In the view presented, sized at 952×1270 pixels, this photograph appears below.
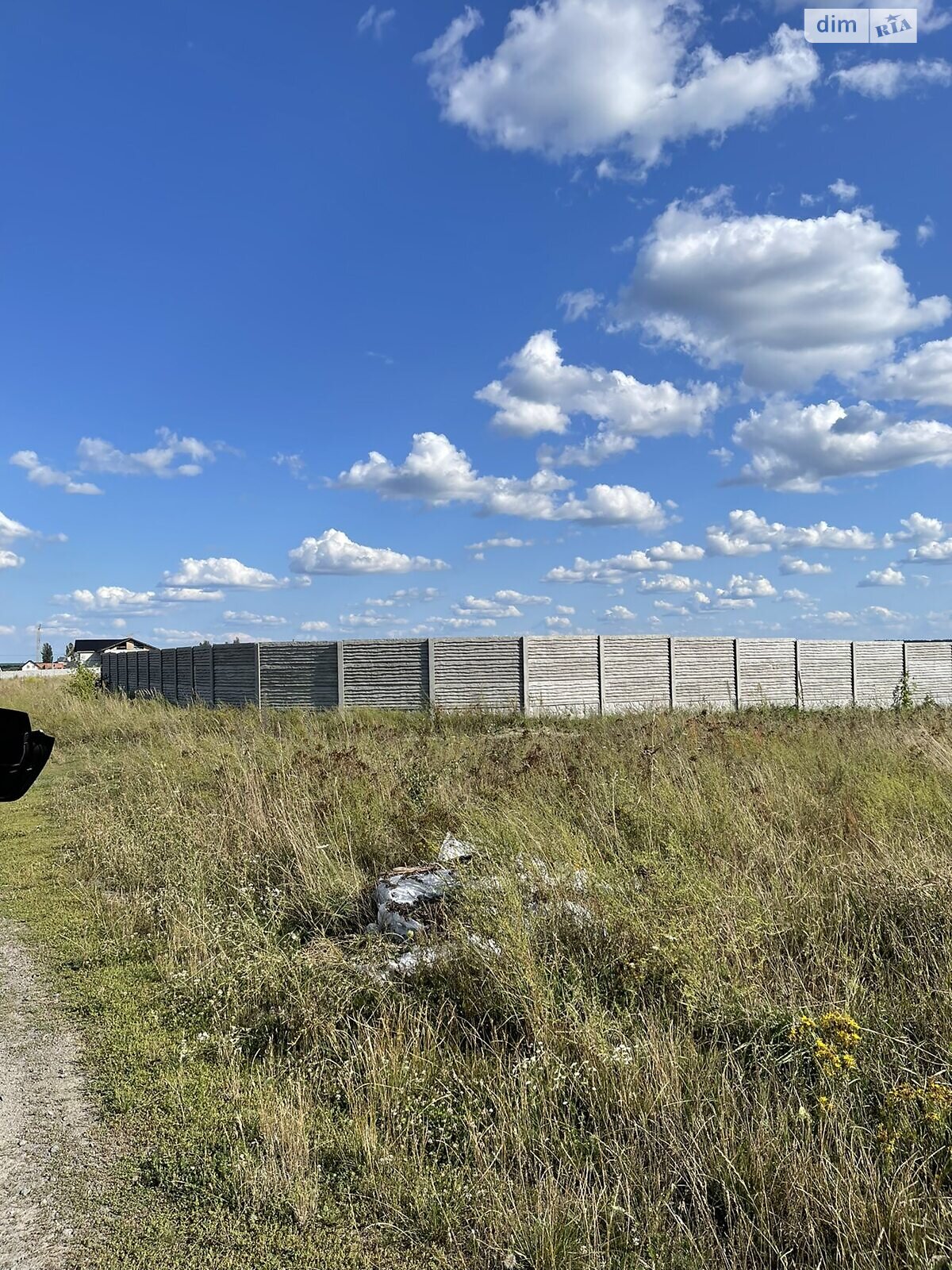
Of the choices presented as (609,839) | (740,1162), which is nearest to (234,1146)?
(740,1162)

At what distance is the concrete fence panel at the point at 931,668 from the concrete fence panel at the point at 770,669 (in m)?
5.62

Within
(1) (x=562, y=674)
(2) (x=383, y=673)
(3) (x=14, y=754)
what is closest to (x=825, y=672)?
(1) (x=562, y=674)

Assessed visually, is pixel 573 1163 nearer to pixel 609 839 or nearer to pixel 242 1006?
pixel 242 1006

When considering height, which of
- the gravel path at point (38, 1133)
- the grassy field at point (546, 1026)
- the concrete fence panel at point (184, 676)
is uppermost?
the concrete fence panel at point (184, 676)

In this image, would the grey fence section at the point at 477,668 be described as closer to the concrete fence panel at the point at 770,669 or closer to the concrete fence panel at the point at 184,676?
the concrete fence panel at the point at 770,669

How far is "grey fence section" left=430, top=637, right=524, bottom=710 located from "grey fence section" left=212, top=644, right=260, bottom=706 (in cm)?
541

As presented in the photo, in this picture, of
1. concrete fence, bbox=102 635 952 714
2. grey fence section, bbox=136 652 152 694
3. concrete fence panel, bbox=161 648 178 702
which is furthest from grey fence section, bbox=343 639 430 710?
grey fence section, bbox=136 652 152 694

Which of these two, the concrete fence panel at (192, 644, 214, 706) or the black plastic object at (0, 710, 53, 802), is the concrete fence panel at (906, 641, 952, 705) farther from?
the black plastic object at (0, 710, 53, 802)

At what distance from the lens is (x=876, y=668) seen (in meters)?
28.6

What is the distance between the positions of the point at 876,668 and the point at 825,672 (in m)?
2.49

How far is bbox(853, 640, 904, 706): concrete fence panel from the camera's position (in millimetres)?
28094

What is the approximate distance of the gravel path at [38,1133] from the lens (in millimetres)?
2701

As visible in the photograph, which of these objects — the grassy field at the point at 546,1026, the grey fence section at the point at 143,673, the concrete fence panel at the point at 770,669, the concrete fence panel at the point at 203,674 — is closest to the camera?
the grassy field at the point at 546,1026

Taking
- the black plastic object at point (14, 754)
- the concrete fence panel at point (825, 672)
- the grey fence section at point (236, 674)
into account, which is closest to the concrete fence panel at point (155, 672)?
the grey fence section at point (236, 674)
